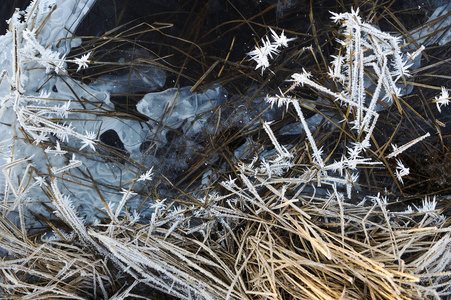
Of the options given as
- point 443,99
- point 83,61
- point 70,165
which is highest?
point 83,61

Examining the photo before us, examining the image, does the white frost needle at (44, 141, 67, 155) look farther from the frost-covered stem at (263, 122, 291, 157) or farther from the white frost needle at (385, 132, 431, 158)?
the white frost needle at (385, 132, 431, 158)

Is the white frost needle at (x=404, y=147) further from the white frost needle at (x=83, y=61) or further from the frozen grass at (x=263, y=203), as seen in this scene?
the white frost needle at (x=83, y=61)

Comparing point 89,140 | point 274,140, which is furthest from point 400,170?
point 89,140

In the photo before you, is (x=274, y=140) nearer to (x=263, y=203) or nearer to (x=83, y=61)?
(x=263, y=203)

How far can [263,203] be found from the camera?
0.71 meters

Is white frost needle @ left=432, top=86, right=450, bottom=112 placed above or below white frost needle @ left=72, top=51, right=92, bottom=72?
below

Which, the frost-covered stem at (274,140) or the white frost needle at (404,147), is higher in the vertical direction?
the frost-covered stem at (274,140)

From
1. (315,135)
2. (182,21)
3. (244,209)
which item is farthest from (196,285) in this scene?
(182,21)

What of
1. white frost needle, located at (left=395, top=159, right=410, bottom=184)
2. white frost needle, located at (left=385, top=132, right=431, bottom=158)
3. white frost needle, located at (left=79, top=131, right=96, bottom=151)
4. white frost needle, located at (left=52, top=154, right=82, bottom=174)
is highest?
white frost needle, located at (left=79, top=131, right=96, bottom=151)

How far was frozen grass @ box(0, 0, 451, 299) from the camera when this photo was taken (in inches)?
26.6

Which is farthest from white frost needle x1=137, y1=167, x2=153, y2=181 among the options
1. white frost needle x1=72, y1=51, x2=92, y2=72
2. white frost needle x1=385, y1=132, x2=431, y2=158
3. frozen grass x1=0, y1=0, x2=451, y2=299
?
white frost needle x1=385, y1=132, x2=431, y2=158

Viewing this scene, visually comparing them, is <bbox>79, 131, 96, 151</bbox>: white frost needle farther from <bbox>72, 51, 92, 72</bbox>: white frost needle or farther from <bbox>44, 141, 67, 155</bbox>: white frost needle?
<bbox>72, 51, 92, 72</bbox>: white frost needle

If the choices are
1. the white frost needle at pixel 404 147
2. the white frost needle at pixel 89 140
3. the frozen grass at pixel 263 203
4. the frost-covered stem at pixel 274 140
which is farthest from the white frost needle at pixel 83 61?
the white frost needle at pixel 404 147

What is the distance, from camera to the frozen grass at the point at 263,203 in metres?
0.68
